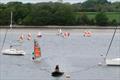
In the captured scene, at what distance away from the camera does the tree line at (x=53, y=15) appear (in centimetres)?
16688

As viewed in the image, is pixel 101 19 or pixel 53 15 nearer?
pixel 101 19

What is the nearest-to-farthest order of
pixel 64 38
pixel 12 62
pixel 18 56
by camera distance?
1. pixel 12 62
2. pixel 18 56
3. pixel 64 38

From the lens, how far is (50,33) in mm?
187125

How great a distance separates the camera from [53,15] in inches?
6663

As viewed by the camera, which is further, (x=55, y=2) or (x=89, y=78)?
(x=55, y=2)

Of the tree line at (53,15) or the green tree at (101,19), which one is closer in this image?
the green tree at (101,19)

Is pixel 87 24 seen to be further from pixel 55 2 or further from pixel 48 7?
pixel 55 2

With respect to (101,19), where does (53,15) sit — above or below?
above

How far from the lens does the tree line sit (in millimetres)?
166875

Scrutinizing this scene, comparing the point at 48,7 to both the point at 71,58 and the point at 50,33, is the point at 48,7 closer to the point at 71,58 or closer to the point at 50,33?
the point at 50,33

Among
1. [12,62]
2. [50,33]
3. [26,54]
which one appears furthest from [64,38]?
[12,62]

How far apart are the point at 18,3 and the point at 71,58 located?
96.3 metres

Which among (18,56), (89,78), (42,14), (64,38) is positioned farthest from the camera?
(42,14)

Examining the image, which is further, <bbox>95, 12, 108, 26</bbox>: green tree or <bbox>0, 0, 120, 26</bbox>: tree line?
<bbox>0, 0, 120, 26</bbox>: tree line
